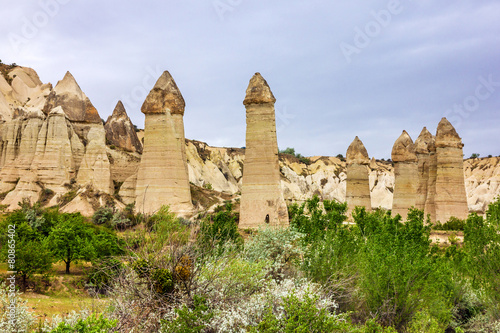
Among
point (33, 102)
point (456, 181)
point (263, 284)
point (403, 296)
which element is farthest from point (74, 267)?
point (33, 102)

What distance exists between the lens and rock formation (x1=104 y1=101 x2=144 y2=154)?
46438mm

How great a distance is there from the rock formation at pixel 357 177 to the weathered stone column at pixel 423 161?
172 inches

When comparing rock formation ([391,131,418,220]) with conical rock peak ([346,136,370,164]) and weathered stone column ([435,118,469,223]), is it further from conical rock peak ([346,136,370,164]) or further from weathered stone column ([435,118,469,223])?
weathered stone column ([435,118,469,223])

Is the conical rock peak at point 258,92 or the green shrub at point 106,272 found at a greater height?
the conical rock peak at point 258,92

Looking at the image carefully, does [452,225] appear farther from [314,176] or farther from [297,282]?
[314,176]

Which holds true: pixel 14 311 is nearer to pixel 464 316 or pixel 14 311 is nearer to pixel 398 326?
pixel 398 326

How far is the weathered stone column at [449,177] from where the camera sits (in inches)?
1391

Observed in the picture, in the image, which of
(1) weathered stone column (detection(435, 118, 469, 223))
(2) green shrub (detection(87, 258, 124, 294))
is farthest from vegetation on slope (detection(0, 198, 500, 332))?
(1) weathered stone column (detection(435, 118, 469, 223))

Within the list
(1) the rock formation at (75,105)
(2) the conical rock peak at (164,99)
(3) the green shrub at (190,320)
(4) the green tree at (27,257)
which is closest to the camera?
(3) the green shrub at (190,320)

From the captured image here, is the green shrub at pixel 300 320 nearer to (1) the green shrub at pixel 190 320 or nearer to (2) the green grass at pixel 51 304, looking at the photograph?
(1) the green shrub at pixel 190 320

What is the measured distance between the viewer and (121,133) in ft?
155

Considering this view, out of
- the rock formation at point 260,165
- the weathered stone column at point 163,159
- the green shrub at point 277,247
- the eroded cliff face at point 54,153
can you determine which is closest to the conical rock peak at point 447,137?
the rock formation at point 260,165

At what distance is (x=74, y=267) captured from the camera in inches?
957

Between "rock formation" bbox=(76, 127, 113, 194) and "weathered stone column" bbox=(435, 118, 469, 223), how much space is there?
78.2 ft
